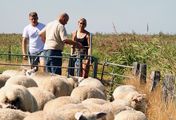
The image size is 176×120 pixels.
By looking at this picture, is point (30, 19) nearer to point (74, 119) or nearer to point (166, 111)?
point (166, 111)

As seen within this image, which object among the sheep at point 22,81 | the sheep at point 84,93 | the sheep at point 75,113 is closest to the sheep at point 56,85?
the sheep at point 22,81

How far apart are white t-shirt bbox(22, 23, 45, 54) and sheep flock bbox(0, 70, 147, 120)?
1949mm

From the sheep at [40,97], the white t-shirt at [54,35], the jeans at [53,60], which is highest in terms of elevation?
the white t-shirt at [54,35]

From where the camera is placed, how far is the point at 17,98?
691 cm

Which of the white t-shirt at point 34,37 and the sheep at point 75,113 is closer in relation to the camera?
the sheep at point 75,113

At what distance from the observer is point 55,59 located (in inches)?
443

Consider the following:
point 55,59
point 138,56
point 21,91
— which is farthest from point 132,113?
point 138,56

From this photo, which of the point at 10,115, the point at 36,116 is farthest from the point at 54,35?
the point at 36,116

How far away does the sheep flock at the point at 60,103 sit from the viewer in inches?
229

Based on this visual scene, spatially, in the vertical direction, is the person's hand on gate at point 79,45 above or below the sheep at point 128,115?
above

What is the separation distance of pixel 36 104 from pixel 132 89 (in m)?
2.85

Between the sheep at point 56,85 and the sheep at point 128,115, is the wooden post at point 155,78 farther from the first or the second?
the sheep at point 128,115

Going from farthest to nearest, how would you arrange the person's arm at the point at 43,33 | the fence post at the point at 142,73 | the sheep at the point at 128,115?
the person's arm at the point at 43,33 → the fence post at the point at 142,73 → the sheep at the point at 128,115

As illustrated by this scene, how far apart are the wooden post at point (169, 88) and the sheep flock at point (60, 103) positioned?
411mm
